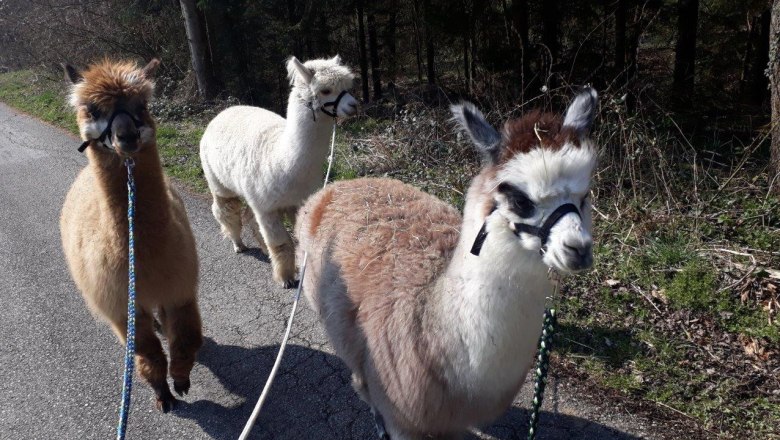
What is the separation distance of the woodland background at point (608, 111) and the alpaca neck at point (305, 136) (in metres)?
1.47

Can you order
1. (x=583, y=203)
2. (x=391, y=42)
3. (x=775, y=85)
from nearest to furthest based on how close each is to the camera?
(x=583, y=203) < (x=775, y=85) < (x=391, y=42)

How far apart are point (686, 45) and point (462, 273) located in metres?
9.05

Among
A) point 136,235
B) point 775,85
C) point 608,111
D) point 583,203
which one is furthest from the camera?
point 608,111

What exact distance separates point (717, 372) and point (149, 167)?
3.33 m

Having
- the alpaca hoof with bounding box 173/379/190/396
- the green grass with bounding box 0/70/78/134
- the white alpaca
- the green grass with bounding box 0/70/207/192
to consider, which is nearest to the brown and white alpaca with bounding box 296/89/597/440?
the alpaca hoof with bounding box 173/379/190/396

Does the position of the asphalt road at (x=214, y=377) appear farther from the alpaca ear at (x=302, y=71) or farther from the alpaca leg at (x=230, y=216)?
the alpaca ear at (x=302, y=71)

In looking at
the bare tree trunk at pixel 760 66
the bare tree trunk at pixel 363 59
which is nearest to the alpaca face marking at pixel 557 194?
the bare tree trunk at pixel 760 66

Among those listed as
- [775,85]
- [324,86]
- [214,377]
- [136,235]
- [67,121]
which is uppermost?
[324,86]

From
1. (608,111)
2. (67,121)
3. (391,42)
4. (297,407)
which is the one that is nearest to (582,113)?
(297,407)

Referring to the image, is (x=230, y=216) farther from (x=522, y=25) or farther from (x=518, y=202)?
(x=522, y=25)

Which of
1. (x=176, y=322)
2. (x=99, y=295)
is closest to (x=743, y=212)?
(x=176, y=322)

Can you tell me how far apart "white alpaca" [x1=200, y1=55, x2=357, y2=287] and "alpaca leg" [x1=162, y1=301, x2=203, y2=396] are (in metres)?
1.20

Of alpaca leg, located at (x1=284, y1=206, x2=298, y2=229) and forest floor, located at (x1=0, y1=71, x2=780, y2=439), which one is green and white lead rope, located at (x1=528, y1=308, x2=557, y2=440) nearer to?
forest floor, located at (x1=0, y1=71, x2=780, y2=439)

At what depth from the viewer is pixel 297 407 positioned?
9.75 feet
